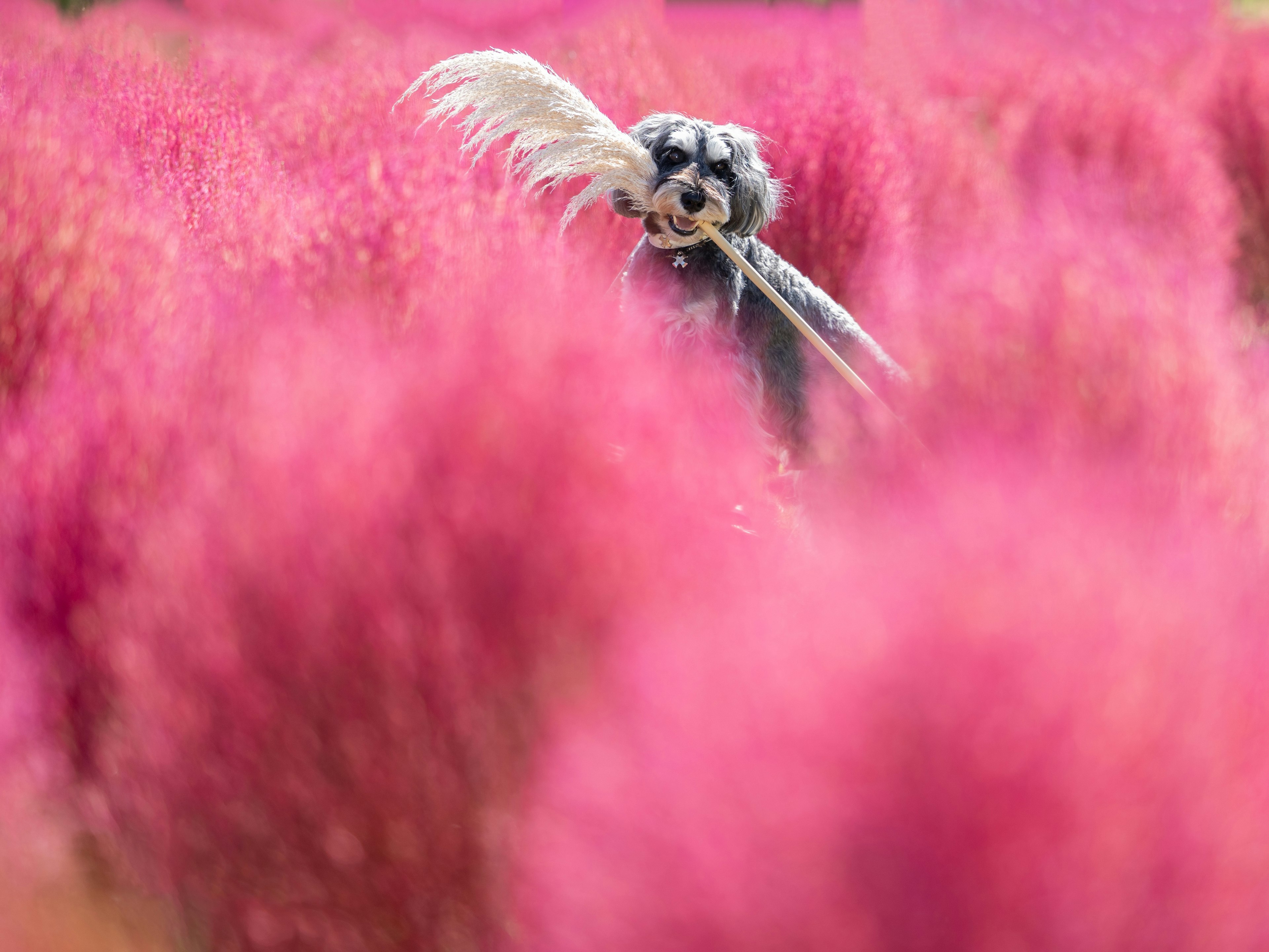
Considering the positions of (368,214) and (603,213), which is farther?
(603,213)

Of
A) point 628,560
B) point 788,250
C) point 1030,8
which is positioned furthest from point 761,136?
point 1030,8

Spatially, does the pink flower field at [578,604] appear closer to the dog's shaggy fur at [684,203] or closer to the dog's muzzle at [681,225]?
the dog's shaggy fur at [684,203]

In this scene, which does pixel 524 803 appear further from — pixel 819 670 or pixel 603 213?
pixel 603 213

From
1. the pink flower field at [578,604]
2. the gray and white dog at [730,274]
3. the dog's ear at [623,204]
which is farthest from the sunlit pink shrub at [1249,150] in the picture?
the pink flower field at [578,604]

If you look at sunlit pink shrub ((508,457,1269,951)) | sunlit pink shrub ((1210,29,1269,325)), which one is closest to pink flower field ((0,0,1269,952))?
sunlit pink shrub ((508,457,1269,951))

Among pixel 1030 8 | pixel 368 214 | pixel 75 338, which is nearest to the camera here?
pixel 75 338

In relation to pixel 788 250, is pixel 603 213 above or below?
below

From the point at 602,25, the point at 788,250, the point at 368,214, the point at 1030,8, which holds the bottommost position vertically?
Result: the point at 368,214

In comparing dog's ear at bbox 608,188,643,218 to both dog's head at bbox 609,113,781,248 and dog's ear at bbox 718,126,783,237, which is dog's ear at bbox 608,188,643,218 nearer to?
dog's head at bbox 609,113,781,248
